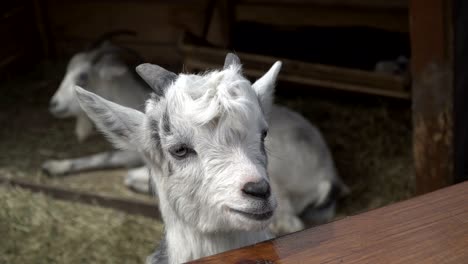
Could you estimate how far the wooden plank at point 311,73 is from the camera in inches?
170

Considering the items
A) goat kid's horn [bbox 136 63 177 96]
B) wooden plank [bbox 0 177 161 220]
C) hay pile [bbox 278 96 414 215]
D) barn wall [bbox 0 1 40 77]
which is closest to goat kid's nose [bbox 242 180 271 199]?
goat kid's horn [bbox 136 63 177 96]

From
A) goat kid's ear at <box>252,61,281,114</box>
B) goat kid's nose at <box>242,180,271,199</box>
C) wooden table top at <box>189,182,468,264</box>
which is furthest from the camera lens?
goat kid's ear at <box>252,61,281,114</box>

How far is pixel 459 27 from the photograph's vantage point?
11.7 feet

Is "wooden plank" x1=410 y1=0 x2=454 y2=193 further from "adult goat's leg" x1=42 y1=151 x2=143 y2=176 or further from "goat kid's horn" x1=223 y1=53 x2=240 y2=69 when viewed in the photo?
"adult goat's leg" x1=42 y1=151 x2=143 y2=176

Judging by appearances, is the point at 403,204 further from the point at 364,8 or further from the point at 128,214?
the point at 364,8

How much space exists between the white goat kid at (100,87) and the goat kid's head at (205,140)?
2630 mm

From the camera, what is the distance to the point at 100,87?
17.3 ft

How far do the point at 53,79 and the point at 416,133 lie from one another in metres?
4.00

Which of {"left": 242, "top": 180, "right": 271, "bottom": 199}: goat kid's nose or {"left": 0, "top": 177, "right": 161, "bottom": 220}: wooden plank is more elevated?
{"left": 242, "top": 180, "right": 271, "bottom": 199}: goat kid's nose

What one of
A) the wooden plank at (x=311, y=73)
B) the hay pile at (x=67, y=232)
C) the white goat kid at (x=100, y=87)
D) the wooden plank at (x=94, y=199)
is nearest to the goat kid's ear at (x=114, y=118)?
the hay pile at (x=67, y=232)

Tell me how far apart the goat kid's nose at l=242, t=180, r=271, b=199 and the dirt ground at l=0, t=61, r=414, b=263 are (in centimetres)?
219

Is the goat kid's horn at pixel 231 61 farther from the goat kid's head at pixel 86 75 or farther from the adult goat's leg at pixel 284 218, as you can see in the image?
the goat kid's head at pixel 86 75

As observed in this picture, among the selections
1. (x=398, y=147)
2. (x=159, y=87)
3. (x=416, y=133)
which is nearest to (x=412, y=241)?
(x=159, y=87)

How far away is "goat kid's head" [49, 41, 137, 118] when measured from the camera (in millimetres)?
5109
